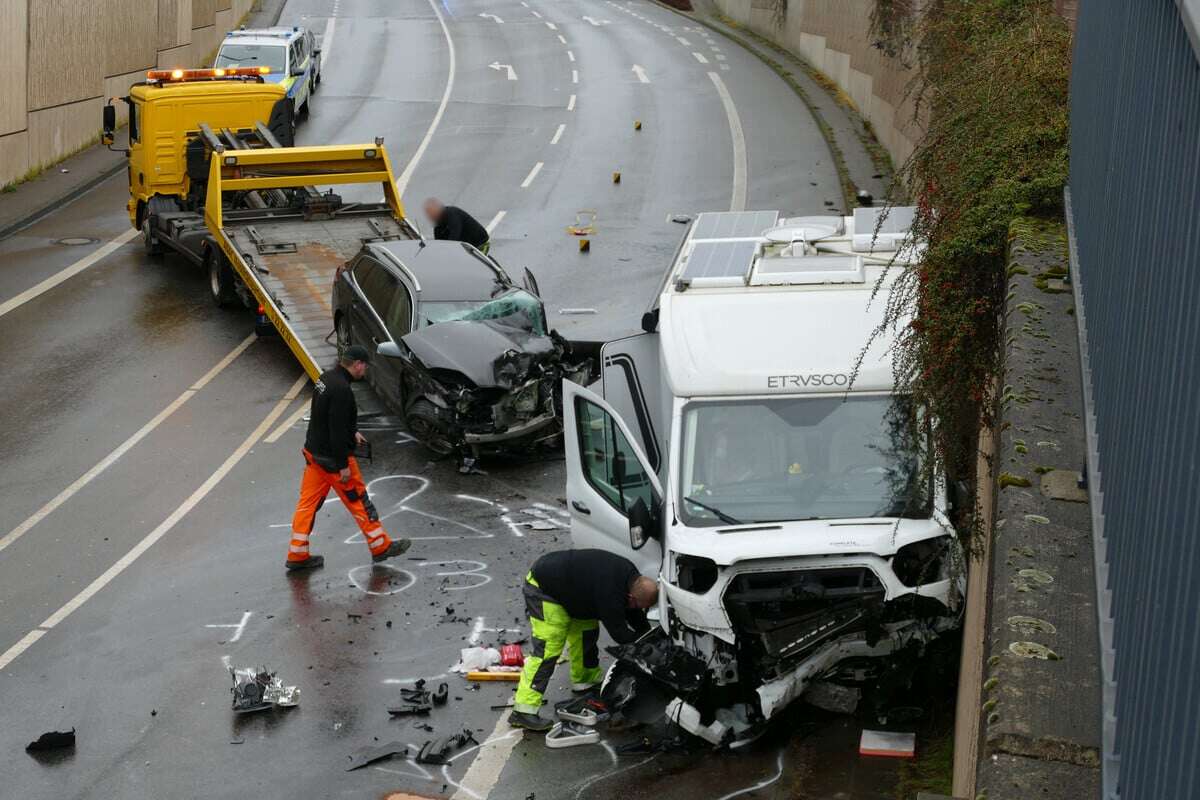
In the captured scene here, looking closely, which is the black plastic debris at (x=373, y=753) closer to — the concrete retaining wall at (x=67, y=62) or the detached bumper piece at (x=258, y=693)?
the detached bumper piece at (x=258, y=693)

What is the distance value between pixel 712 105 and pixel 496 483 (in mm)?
25099

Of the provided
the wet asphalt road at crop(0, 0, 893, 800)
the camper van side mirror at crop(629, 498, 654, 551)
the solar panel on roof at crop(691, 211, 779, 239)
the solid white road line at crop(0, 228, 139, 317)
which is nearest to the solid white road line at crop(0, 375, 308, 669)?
the wet asphalt road at crop(0, 0, 893, 800)

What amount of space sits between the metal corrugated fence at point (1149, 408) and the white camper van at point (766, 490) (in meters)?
2.47

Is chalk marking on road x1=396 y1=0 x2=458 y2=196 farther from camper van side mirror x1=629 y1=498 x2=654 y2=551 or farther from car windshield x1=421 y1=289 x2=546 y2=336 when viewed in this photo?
camper van side mirror x1=629 y1=498 x2=654 y2=551

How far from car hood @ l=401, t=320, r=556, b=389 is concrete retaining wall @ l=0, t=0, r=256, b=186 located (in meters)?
16.9

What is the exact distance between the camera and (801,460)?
9.70 m

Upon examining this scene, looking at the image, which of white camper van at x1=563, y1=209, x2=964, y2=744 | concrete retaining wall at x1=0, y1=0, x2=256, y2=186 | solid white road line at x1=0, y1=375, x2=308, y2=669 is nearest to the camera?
white camper van at x1=563, y1=209, x2=964, y2=744

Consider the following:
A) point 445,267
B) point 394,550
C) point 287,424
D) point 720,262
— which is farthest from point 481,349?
point 720,262

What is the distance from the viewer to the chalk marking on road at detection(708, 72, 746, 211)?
28.6 m

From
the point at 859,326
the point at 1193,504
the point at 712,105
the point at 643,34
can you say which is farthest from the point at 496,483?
the point at 643,34

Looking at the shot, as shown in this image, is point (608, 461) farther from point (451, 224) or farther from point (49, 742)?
point (451, 224)

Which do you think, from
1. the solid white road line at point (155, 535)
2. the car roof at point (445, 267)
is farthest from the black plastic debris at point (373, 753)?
the car roof at point (445, 267)

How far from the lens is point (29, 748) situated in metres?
9.64

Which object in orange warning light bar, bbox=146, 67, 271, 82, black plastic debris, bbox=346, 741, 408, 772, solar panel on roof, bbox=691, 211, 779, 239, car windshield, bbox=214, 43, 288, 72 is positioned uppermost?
car windshield, bbox=214, 43, 288, 72
